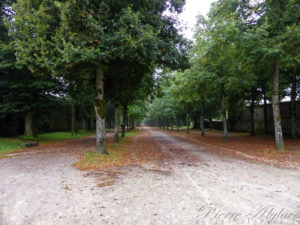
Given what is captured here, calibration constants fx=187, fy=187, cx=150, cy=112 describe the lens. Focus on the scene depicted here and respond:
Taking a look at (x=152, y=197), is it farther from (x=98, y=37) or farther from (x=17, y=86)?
(x=17, y=86)

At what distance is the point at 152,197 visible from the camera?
413 cm

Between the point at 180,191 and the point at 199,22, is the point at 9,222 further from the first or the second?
the point at 199,22

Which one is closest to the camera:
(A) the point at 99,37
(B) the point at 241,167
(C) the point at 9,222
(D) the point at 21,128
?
(C) the point at 9,222

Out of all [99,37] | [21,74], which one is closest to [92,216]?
[99,37]

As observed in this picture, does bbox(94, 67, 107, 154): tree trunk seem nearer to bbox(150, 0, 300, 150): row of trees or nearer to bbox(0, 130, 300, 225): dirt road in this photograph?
bbox(0, 130, 300, 225): dirt road

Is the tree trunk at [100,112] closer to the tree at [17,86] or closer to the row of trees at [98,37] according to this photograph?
the row of trees at [98,37]

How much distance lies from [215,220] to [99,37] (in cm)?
727

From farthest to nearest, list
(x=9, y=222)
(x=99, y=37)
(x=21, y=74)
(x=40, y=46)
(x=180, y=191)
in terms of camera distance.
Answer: (x=21, y=74), (x=40, y=46), (x=99, y=37), (x=180, y=191), (x=9, y=222)

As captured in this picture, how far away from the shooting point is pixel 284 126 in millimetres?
20391

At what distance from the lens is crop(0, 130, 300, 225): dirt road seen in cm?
323

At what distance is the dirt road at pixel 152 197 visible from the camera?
323cm

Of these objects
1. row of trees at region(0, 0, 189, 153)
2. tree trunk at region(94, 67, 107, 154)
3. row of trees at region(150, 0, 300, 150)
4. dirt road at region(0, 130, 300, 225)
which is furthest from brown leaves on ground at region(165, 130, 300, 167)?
tree trunk at region(94, 67, 107, 154)

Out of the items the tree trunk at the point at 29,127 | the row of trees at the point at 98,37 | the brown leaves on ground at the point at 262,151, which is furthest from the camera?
the tree trunk at the point at 29,127

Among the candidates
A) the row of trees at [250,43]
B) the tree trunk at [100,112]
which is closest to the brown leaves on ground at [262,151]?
the row of trees at [250,43]
